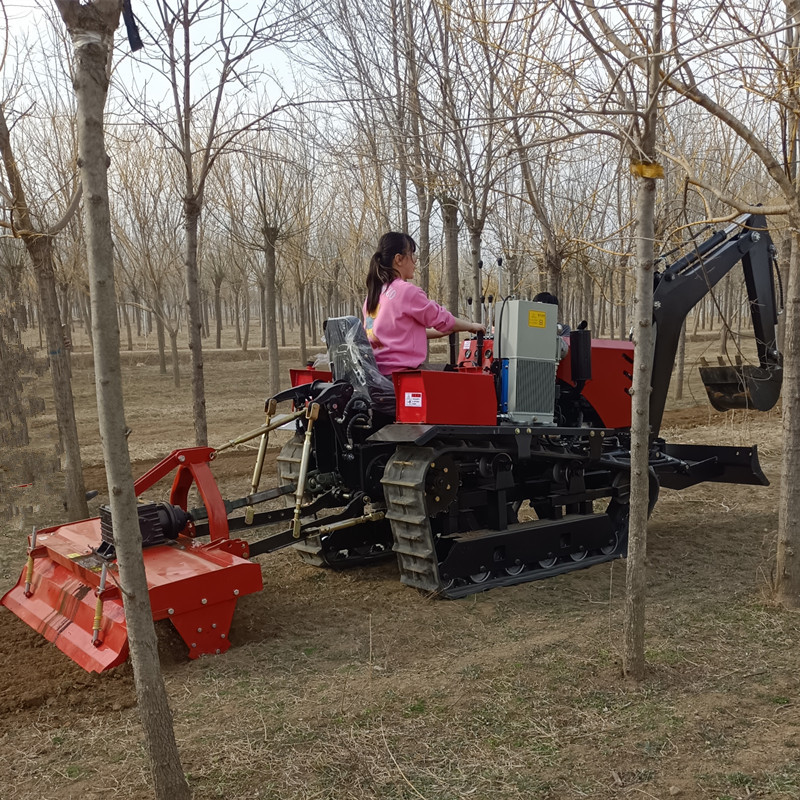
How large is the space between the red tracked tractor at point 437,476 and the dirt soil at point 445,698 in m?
0.23

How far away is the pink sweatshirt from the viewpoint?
17.5ft

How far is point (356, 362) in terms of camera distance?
5.27 meters

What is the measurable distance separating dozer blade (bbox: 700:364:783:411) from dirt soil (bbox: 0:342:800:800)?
154cm

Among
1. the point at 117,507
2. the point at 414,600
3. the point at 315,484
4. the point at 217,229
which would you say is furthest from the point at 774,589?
the point at 217,229

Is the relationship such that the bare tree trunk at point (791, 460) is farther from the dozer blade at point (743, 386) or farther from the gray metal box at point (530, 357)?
the dozer blade at point (743, 386)

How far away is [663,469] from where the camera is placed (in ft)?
21.7

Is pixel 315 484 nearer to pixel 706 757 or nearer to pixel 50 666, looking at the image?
pixel 50 666

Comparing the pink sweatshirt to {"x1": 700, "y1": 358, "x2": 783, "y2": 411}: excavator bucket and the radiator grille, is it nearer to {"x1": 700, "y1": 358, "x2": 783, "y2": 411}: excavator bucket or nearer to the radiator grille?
the radiator grille

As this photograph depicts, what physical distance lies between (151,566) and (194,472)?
2.47 feet

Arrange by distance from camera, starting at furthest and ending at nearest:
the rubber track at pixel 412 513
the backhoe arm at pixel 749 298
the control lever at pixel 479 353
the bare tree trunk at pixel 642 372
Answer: the backhoe arm at pixel 749 298 < the control lever at pixel 479 353 < the rubber track at pixel 412 513 < the bare tree trunk at pixel 642 372

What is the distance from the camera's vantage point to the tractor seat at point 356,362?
A: 5250 mm

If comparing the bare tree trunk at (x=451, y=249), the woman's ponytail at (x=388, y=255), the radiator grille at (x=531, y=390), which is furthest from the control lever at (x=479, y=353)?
the bare tree trunk at (x=451, y=249)

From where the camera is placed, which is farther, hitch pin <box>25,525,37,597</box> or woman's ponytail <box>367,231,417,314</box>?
woman's ponytail <box>367,231,417,314</box>

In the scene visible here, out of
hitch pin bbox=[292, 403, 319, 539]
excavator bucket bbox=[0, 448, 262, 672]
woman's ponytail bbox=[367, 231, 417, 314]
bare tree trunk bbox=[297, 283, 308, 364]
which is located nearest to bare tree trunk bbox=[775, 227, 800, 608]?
woman's ponytail bbox=[367, 231, 417, 314]
